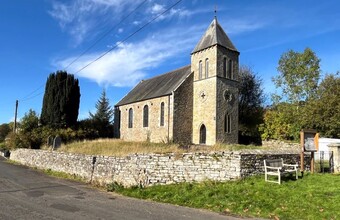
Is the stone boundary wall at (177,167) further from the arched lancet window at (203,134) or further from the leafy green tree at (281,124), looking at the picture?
the leafy green tree at (281,124)

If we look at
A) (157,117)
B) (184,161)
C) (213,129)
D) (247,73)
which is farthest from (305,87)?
(184,161)

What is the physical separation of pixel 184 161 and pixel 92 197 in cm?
400

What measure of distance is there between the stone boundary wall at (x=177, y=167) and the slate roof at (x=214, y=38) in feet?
71.3

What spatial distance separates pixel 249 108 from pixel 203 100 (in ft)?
42.4

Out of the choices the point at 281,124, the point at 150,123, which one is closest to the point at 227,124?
the point at 281,124

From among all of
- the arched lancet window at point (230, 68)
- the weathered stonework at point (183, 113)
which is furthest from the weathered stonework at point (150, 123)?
the arched lancet window at point (230, 68)

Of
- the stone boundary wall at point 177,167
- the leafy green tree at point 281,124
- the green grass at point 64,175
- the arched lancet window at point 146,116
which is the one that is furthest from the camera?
the arched lancet window at point 146,116

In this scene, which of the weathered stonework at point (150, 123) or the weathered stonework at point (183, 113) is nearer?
the weathered stonework at point (183, 113)

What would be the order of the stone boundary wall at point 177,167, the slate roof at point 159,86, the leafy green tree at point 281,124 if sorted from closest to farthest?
the stone boundary wall at point 177,167 → the leafy green tree at point 281,124 → the slate roof at point 159,86

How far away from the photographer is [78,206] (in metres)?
9.20

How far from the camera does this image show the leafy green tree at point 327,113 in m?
28.9

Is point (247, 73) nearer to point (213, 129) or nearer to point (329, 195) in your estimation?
point (213, 129)

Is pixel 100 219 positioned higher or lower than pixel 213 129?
lower

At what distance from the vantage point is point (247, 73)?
150ft
